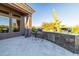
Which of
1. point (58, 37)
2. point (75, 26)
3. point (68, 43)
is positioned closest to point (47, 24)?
point (75, 26)

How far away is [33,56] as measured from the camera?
4.00 meters

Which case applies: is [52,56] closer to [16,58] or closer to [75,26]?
[16,58]

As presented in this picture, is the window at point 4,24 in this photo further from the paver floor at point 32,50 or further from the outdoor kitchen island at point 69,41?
the outdoor kitchen island at point 69,41

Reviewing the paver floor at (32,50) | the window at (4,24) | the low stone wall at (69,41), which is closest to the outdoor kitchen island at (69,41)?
the low stone wall at (69,41)

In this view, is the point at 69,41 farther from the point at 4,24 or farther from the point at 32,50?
the point at 4,24

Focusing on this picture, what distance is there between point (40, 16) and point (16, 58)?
700 centimetres

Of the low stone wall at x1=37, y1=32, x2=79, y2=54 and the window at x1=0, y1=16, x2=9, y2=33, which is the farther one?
the window at x1=0, y1=16, x2=9, y2=33

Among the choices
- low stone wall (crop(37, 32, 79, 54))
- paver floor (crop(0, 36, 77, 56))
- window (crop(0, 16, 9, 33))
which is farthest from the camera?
window (crop(0, 16, 9, 33))

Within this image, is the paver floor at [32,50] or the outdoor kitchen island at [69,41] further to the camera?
the outdoor kitchen island at [69,41]

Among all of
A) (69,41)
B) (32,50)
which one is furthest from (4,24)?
(69,41)

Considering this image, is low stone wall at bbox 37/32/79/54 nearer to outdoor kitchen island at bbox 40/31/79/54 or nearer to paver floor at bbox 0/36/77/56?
outdoor kitchen island at bbox 40/31/79/54

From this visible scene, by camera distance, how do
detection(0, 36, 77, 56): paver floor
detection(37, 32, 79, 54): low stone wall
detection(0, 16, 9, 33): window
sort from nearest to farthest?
detection(0, 36, 77, 56): paver floor < detection(37, 32, 79, 54): low stone wall < detection(0, 16, 9, 33): window

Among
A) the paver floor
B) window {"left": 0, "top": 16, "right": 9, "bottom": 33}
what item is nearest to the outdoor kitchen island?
the paver floor

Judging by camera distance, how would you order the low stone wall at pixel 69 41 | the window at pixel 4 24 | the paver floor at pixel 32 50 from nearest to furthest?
1. the paver floor at pixel 32 50
2. the low stone wall at pixel 69 41
3. the window at pixel 4 24
